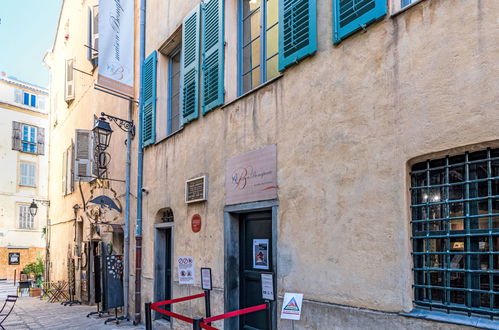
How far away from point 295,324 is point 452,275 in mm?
1968

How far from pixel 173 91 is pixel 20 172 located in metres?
24.5

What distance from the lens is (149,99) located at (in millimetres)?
9406

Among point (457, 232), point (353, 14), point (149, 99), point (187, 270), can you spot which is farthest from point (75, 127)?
point (457, 232)

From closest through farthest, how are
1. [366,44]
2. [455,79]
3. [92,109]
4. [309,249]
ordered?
[455,79] < [366,44] < [309,249] < [92,109]

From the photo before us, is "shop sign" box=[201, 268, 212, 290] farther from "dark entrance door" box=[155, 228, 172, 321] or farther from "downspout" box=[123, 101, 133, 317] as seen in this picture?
"downspout" box=[123, 101, 133, 317]

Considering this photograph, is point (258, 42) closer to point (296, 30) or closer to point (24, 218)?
point (296, 30)

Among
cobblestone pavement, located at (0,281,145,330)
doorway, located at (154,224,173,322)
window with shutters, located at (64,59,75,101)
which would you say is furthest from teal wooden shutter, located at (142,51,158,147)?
window with shutters, located at (64,59,75,101)

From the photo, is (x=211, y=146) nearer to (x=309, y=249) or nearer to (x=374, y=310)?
(x=309, y=249)

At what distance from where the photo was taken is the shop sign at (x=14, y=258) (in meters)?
27.8

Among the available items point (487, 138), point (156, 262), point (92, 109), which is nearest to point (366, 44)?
point (487, 138)

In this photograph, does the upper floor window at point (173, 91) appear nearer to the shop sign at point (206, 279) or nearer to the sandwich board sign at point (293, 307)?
the shop sign at point (206, 279)

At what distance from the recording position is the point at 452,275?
352cm

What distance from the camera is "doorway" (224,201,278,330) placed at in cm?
598

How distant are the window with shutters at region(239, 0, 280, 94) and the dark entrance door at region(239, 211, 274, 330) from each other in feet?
6.41
